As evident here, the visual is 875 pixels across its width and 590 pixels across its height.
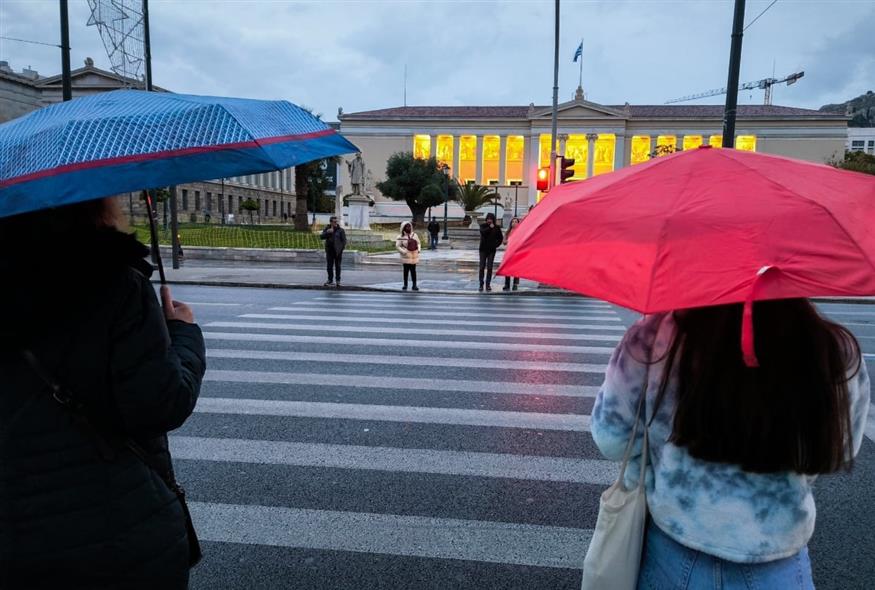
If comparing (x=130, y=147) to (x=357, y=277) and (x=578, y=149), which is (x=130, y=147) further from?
(x=578, y=149)

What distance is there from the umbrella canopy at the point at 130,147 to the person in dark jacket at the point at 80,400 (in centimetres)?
10

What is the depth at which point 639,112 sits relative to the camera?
7231 centimetres

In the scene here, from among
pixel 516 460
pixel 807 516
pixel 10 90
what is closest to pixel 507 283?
pixel 516 460

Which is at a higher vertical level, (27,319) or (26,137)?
(26,137)

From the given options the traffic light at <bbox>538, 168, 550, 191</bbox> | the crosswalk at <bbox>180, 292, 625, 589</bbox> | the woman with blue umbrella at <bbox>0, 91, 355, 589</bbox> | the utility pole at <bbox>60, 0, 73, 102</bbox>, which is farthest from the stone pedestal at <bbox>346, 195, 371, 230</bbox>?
the woman with blue umbrella at <bbox>0, 91, 355, 589</bbox>

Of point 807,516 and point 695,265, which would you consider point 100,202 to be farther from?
point 807,516

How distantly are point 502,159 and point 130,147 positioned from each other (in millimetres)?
75134

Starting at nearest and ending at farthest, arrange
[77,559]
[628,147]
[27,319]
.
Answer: [27,319] → [77,559] → [628,147]

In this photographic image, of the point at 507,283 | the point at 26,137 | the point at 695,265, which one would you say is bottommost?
the point at 507,283

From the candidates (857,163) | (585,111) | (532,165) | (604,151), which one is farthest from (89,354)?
(604,151)

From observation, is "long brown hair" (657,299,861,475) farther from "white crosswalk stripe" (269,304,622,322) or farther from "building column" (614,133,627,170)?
"building column" (614,133,627,170)

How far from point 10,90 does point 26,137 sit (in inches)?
1545

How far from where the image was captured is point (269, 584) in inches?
118

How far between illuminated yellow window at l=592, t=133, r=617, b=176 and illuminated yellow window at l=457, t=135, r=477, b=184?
14089mm
